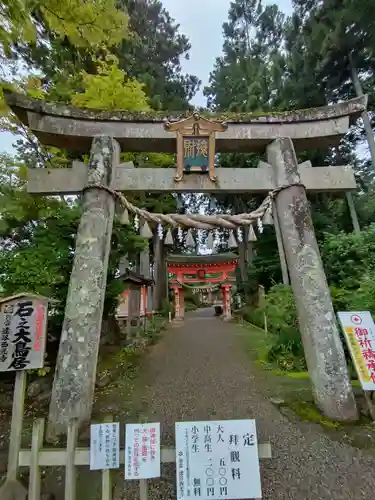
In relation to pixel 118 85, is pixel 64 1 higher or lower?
lower

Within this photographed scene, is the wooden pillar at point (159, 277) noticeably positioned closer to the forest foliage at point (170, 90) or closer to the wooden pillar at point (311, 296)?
the forest foliage at point (170, 90)

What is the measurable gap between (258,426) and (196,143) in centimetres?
468

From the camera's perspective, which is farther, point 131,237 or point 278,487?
point 131,237

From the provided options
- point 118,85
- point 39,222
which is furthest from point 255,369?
point 118,85

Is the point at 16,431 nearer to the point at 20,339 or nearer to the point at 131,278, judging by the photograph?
the point at 20,339

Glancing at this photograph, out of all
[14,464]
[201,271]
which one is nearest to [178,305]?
[201,271]

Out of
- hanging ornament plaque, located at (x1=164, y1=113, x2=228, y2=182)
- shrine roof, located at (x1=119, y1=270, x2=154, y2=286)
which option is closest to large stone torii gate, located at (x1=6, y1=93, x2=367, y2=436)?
hanging ornament plaque, located at (x1=164, y1=113, x2=228, y2=182)

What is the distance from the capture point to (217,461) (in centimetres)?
239

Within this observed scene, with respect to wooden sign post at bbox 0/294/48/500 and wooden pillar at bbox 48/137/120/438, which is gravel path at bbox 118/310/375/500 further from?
wooden sign post at bbox 0/294/48/500

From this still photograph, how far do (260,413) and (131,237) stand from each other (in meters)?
5.20

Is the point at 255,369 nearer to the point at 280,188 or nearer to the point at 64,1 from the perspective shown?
the point at 280,188

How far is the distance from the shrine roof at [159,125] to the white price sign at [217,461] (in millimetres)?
4622

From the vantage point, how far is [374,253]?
691 centimetres

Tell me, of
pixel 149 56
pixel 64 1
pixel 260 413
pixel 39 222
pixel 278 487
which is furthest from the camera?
pixel 149 56
